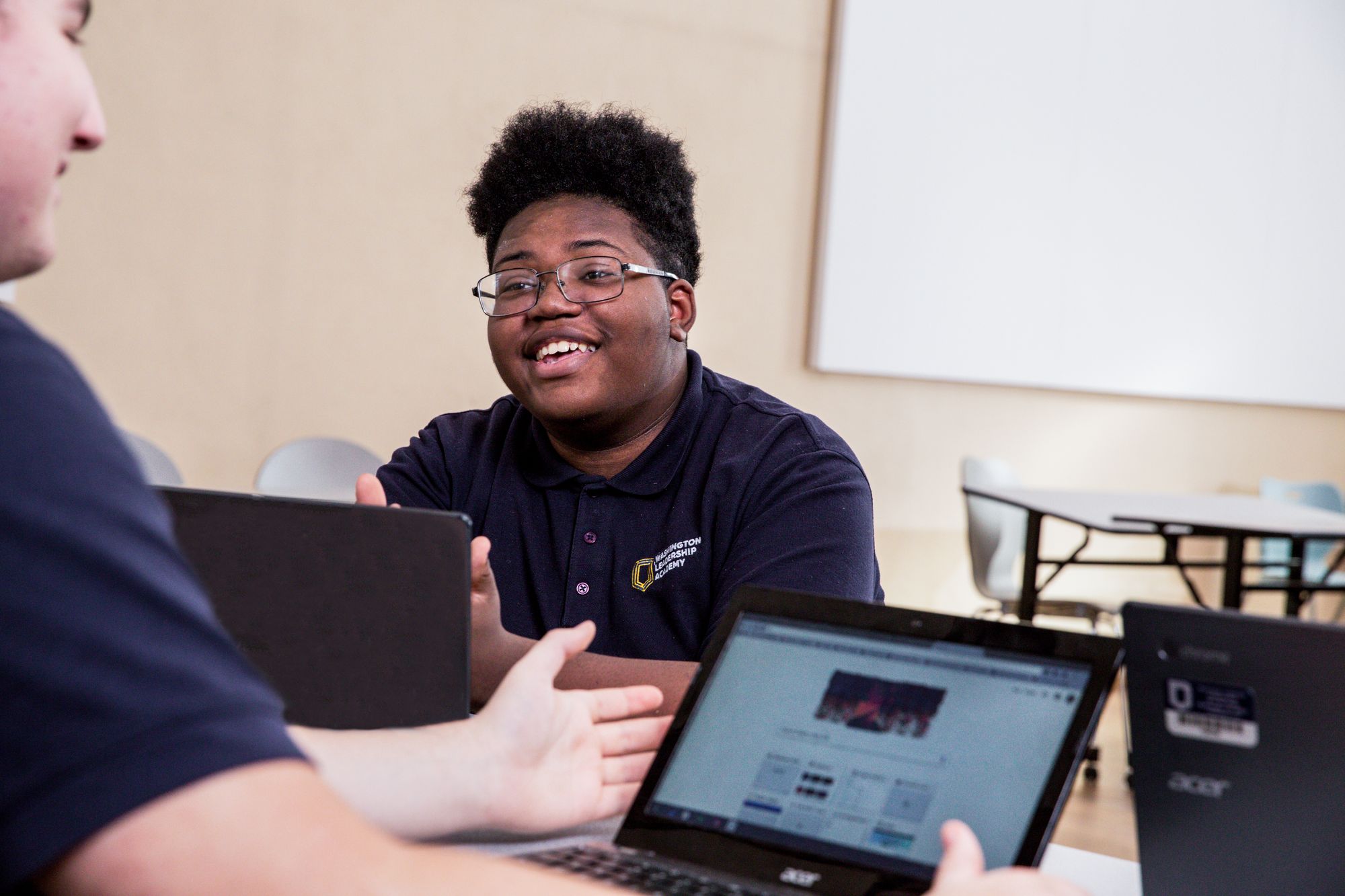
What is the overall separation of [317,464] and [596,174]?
1.89 m

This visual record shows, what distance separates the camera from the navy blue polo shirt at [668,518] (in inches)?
58.2

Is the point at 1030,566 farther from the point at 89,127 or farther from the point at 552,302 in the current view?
the point at 89,127

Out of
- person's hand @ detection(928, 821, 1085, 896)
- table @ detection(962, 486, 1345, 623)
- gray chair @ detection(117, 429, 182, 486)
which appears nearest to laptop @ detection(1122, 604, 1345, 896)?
person's hand @ detection(928, 821, 1085, 896)

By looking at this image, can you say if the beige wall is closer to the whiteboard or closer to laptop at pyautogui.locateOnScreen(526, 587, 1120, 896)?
the whiteboard

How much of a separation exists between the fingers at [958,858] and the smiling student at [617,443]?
0.67m

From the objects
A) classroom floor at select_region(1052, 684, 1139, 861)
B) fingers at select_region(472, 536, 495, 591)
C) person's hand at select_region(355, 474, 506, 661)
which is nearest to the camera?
fingers at select_region(472, 536, 495, 591)

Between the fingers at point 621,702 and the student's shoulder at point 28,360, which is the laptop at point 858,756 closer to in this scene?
the fingers at point 621,702

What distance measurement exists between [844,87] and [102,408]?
4.79 m

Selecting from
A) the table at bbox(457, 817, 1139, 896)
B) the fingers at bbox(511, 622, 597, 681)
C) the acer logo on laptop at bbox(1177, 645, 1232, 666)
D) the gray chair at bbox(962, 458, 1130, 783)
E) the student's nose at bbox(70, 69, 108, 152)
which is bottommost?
the gray chair at bbox(962, 458, 1130, 783)

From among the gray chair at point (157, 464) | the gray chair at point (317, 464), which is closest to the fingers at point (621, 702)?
the gray chair at point (157, 464)

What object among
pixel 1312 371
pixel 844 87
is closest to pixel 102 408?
pixel 844 87

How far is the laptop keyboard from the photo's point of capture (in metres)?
0.82

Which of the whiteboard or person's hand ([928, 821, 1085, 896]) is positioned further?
the whiteboard

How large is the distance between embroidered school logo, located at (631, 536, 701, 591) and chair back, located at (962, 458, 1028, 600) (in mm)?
3033
